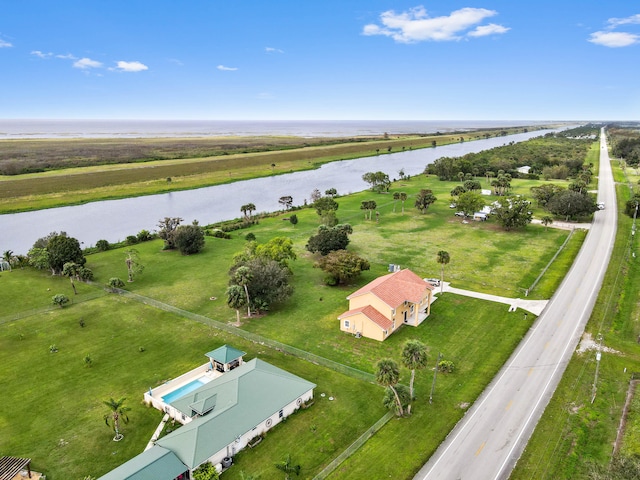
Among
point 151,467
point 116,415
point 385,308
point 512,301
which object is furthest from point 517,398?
point 116,415

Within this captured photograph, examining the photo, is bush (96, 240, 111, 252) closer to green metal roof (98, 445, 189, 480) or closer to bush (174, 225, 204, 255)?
bush (174, 225, 204, 255)

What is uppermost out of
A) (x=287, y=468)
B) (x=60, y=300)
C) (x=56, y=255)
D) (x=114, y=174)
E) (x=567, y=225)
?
(x=114, y=174)

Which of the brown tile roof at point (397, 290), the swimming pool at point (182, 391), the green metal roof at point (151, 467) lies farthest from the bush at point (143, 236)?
the green metal roof at point (151, 467)

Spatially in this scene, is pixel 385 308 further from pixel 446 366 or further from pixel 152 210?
pixel 152 210

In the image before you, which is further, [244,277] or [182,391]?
[244,277]

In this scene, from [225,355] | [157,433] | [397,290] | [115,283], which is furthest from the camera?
[115,283]

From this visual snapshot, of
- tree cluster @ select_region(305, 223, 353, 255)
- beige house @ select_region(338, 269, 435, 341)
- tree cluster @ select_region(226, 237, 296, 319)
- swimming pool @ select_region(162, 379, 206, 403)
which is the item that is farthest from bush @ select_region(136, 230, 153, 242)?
swimming pool @ select_region(162, 379, 206, 403)

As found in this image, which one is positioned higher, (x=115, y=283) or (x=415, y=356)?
(x=415, y=356)

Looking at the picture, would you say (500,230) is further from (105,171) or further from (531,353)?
(105,171)

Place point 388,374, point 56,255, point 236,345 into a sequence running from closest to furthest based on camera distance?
point 388,374
point 236,345
point 56,255
